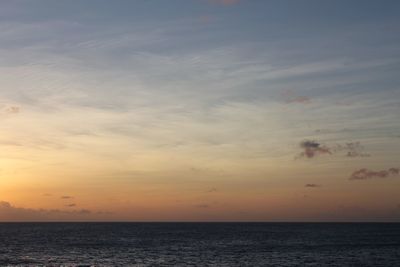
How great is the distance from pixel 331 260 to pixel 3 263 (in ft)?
201

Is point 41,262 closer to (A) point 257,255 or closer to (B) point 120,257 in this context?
(B) point 120,257

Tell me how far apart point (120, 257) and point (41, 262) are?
1663 cm

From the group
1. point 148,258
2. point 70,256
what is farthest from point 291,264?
point 70,256

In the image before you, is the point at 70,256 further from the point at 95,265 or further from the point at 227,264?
the point at 227,264

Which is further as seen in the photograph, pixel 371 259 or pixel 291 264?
pixel 371 259

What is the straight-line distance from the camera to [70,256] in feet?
346

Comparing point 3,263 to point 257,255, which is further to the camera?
point 257,255

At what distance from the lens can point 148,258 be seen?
10131 centimetres

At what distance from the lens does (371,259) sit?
103 meters

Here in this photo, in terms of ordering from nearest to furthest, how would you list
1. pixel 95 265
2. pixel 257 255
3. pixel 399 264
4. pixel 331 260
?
pixel 95 265
pixel 399 264
pixel 331 260
pixel 257 255

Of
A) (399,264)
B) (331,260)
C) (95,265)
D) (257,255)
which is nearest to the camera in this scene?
(95,265)

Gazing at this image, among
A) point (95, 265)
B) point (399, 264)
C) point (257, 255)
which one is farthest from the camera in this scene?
point (257, 255)

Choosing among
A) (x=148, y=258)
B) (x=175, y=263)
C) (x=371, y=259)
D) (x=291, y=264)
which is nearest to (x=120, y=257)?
(x=148, y=258)

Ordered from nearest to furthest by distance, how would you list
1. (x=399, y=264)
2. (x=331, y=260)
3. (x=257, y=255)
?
(x=399, y=264), (x=331, y=260), (x=257, y=255)
